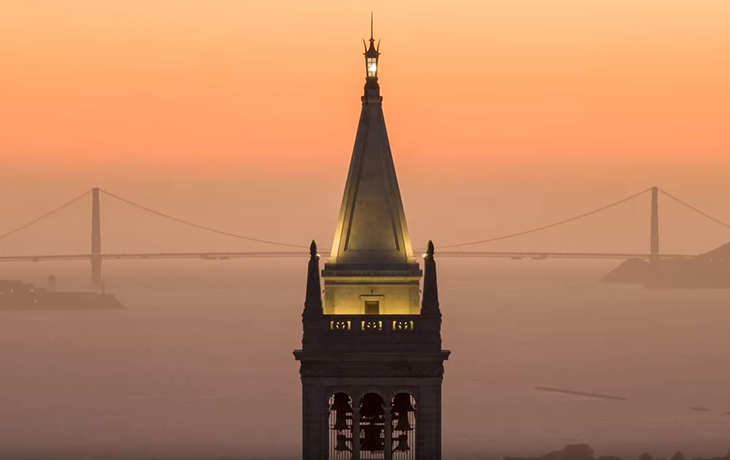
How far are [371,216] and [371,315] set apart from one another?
1.81 meters

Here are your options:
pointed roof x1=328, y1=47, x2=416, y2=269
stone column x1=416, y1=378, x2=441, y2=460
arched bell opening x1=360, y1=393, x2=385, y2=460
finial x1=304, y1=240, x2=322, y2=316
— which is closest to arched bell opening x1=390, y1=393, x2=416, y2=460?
arched bell opening x1=360, y1=393, x2=385, y2=460

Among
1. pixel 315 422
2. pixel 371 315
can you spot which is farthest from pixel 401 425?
pixel 371 315

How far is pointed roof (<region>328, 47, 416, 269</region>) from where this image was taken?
39250 mm

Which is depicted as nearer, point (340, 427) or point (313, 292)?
point (313, 292)

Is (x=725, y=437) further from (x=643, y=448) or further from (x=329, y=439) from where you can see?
(x=329, y=439)

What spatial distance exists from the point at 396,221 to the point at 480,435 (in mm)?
153676

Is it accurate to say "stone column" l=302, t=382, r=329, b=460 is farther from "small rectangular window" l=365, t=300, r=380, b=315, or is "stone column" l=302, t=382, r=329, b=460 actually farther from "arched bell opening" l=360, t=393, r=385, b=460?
"small rectangular window" l=365, t=300, r=380, b=315

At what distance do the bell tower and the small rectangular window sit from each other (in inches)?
0.7

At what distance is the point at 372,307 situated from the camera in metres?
39.4

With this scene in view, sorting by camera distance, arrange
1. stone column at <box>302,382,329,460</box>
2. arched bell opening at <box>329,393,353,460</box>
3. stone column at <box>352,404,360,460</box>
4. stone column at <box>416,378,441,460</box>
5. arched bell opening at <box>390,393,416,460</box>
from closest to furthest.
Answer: stone column at <box>416,378,441,460</box>, stone column at <box>352,404,360,460</box>, stone column at <box>302,382,329,460</box>, arched bell opening at <box>329,393,353,460</box>, arched bell opening at <box>390,393,416,460</box>

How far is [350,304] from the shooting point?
129 feet

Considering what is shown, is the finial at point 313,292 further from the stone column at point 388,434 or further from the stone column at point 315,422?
the stone column at point 388,434

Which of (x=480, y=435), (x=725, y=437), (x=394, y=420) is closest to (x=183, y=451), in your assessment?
(x=480, y=435)

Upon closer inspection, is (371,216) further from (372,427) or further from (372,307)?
(372,427)
